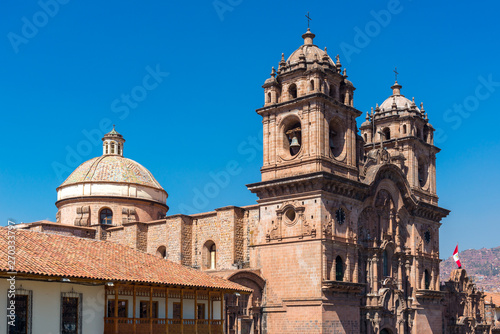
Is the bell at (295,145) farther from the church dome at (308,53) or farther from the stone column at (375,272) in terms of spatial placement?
the stone column at (375,272)

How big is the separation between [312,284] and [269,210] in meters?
5.22

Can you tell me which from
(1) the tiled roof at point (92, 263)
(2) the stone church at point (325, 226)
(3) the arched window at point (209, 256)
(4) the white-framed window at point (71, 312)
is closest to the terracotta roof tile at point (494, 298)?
(2) the stone church at point (325, 226)

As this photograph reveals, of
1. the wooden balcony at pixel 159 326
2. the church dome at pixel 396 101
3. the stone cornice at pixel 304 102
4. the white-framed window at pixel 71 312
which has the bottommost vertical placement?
the wooden balcony at pixel 159 326

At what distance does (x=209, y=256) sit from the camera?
44.7 metres

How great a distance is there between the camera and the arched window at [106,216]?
53406 mm

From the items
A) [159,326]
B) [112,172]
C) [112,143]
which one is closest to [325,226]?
[159,326]

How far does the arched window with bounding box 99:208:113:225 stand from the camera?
5341 centimetres

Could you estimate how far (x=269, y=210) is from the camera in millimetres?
40188

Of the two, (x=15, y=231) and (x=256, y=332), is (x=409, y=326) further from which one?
(x=15, y=231)

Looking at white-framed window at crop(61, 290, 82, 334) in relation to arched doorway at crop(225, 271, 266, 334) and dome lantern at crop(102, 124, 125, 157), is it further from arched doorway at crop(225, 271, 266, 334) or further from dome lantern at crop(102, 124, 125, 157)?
dome lantern at crop(102, 124, 125, 157)

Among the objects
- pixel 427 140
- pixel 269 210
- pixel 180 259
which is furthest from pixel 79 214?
pixel 427 140

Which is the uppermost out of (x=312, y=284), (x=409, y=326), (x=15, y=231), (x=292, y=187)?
(x=292, y=187)

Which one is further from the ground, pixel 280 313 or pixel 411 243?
pixel 411 243

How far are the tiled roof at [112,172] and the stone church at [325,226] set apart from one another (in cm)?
466
